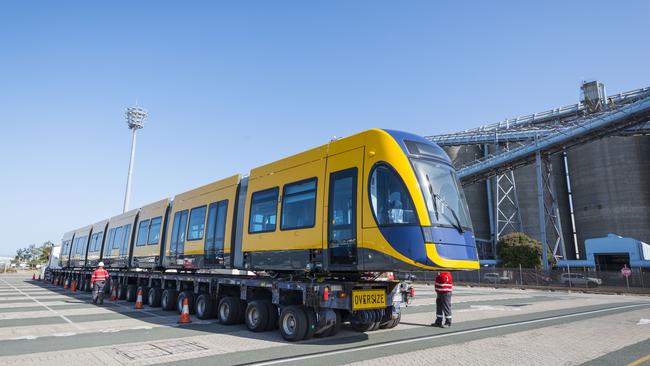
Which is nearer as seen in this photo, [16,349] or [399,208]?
[399,208]

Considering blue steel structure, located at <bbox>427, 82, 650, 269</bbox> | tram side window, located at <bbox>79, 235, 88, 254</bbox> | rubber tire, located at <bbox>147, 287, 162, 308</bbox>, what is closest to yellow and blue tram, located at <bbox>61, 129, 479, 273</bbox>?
rubber tire, located at <bbox>147, 287, 162, 308</bbox>

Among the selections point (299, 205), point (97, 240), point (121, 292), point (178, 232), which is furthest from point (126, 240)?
point (299, 205)

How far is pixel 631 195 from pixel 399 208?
63780 mm

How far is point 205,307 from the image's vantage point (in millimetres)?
11070

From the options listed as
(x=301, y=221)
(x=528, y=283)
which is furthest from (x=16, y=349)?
(x=528, y=283)

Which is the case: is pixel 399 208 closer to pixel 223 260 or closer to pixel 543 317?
pixel 223 260

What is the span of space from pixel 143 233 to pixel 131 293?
8.29ft

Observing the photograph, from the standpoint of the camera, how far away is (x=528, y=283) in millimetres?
34062

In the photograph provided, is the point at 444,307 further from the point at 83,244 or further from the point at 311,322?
the point at 83,244

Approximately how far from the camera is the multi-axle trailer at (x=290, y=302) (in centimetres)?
745

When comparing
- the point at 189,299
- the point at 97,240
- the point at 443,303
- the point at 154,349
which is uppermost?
the point at 97,240

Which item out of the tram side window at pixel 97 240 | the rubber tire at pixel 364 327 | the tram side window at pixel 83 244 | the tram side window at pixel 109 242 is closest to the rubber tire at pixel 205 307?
the rubber tire at pixel 364 327

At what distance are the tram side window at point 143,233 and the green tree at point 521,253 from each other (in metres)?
43.3

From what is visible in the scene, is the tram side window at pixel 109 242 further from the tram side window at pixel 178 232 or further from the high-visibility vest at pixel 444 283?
the high-visibility vest at pixel 444 283
